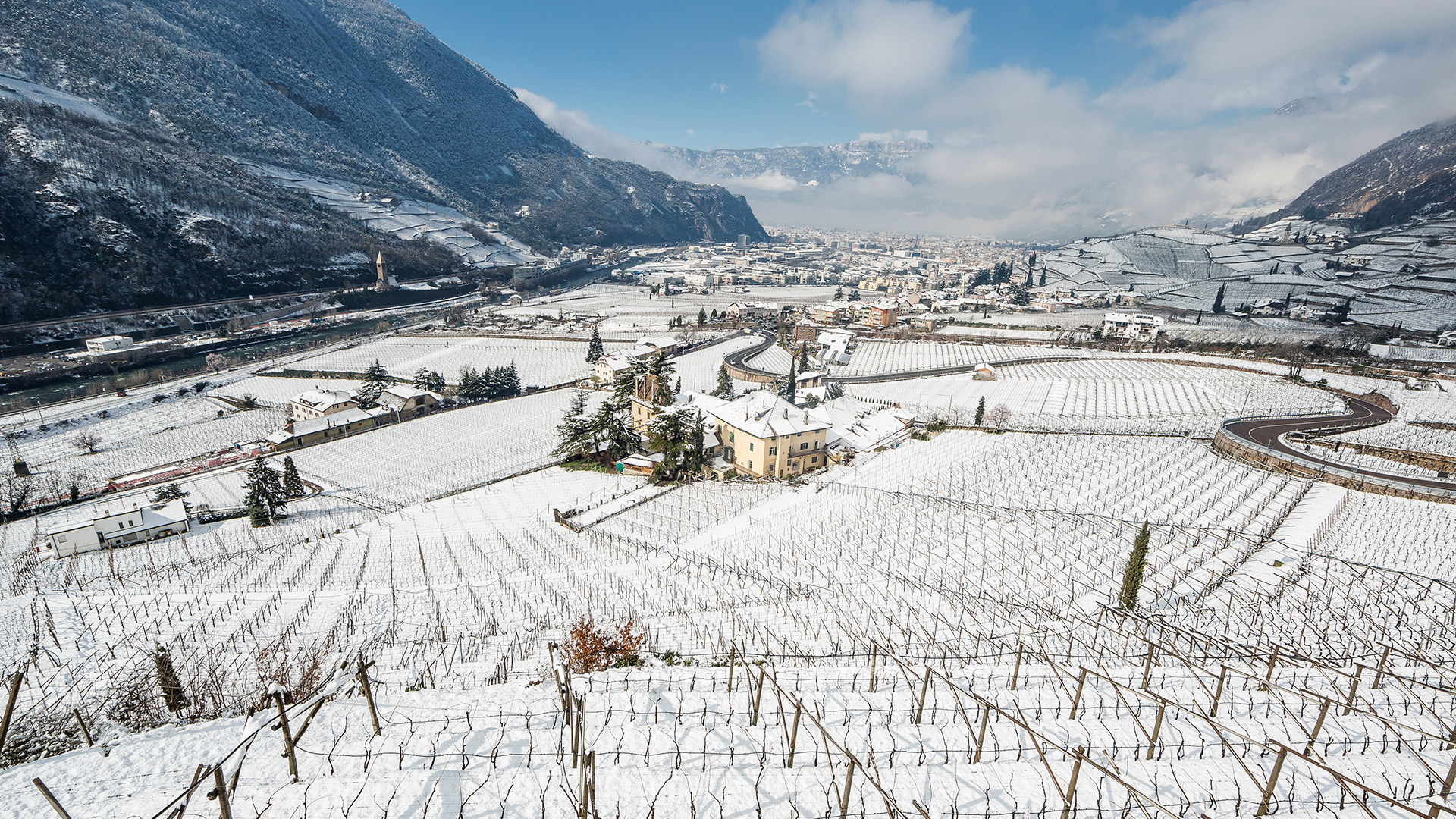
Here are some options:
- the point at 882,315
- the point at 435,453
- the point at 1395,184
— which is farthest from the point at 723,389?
the point at 1395,184

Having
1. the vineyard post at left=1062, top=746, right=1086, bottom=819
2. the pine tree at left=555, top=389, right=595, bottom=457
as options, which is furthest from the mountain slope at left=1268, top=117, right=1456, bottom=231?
the vineyard post at left=1062, top=746, right=1086, bottom=819

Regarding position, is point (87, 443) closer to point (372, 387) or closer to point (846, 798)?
point (372, 387)

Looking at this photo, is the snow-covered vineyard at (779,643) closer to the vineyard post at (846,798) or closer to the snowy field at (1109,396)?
the vineyard post at (846,798)

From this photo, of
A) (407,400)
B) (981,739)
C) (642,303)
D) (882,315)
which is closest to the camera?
(981,739)

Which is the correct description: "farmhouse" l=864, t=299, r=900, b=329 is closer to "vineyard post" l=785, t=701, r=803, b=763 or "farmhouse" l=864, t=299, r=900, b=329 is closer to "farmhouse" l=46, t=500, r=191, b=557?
"farmhouse" l=46, t=500, r=191, b=557

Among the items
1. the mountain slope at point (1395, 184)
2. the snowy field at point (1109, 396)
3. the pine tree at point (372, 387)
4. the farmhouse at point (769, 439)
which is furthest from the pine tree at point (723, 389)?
the mountain slope at point (1395, 184)

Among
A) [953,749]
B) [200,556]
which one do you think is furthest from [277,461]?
[953,749]

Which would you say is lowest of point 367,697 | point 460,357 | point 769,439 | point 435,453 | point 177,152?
point 435,453
